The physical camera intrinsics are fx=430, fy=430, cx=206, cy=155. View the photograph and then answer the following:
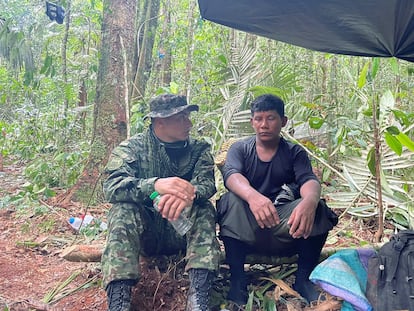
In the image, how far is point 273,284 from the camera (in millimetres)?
2777

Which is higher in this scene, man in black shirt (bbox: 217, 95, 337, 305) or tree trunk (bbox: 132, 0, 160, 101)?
tree trunk (bbox: 132, 0, 160, 101)

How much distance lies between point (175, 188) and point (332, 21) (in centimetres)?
145

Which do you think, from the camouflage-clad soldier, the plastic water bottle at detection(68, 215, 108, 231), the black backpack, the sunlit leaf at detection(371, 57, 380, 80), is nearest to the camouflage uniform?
the camouflage-clad soldier

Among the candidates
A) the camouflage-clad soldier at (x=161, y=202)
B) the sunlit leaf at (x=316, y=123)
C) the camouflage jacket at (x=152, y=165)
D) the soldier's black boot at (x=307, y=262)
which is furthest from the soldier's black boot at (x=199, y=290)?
the sunlit leaf at (x=316, y=123)

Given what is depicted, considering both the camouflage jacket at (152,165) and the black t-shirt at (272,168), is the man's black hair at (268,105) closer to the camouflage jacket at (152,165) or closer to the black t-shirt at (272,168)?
the black t-shirt at (272,168)

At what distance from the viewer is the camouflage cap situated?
9.22 feet

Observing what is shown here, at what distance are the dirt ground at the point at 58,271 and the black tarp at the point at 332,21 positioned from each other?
5.42 feet

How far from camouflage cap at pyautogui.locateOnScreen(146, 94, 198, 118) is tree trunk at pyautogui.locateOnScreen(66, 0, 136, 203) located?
2030mm

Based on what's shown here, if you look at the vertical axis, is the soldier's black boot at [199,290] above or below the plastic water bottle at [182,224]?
below

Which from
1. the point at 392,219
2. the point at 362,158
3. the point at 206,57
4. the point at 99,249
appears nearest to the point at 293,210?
the point at 99,249

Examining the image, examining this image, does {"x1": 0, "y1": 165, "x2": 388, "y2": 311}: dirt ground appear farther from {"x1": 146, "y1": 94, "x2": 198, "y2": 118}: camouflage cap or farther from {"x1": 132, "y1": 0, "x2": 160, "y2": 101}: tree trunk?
{"x1": 132, "y1": 0, "x2": 160, "y2": 101}: tree trunk

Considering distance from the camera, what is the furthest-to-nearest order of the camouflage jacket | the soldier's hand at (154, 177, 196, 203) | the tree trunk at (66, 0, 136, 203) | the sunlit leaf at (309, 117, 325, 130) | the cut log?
the tree trunk at (66, 0, 136, 203) → the sunlit leaf at (309, 117, 325, 130) → the cut log → the camouflage jacket → the soldier's hand at (154, 177, 196, 203)

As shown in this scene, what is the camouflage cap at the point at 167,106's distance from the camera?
2.81m

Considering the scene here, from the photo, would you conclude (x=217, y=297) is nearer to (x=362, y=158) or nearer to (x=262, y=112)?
(x=262, y=112)
